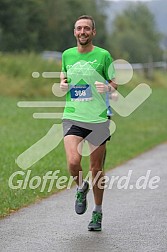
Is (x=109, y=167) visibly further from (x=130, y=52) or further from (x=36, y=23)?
(x=130, y=52)

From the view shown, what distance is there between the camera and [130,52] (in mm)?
84312

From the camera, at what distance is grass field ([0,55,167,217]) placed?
11527mm

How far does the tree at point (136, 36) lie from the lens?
82.5 m

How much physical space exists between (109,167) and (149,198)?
406 centimetres

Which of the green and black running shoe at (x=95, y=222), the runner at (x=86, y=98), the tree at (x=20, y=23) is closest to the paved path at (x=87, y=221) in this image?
the green and black running shoe at (x=95, y=222)

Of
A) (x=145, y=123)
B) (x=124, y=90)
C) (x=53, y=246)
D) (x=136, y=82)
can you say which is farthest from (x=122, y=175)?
(x=136, y=82)

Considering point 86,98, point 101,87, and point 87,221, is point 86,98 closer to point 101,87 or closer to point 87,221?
point 101,87

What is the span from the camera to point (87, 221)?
902 cm

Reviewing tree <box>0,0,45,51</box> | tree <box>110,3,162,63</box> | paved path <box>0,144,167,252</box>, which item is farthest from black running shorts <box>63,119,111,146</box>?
tree <box>110,3,162,63</box>

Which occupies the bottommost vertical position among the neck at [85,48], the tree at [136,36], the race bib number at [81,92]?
the tree at [136,36]

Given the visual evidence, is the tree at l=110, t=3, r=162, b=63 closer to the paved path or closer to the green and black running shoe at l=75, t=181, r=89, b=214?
the paved path

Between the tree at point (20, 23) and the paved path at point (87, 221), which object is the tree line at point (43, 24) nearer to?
the tree at point (20, 23)

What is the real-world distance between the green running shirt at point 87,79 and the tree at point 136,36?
204 feet

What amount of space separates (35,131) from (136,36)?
71209 mm
